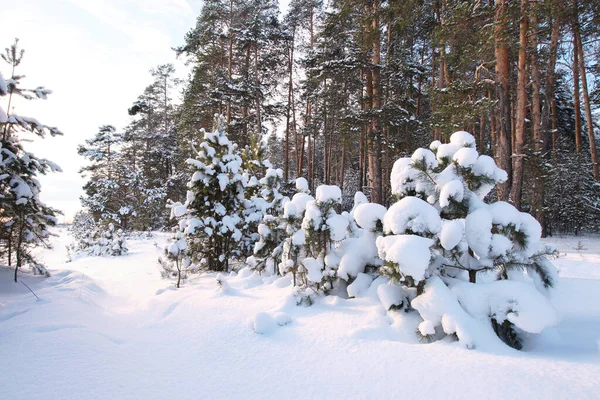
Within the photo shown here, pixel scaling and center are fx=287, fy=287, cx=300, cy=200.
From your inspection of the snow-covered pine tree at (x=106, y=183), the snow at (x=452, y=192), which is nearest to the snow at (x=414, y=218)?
the snow at (x=452, y=192)

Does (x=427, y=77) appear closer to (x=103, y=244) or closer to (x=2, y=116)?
(x=2, y=116)

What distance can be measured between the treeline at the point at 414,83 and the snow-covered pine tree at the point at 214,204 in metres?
1.44

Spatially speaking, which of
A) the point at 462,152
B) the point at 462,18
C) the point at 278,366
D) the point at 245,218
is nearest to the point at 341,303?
the point at 278,366

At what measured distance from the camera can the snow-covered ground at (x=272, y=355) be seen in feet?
6.18

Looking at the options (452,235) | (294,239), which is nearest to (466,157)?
(452,235)

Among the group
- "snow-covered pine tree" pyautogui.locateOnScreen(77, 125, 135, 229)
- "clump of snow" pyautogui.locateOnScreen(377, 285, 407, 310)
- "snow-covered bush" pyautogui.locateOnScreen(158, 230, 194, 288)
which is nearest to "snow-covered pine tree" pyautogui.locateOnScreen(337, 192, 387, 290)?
A: "clump of snow" pyautogui.locateOnScreen(377, 285, 407, 310)

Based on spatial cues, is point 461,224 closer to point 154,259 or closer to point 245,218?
point 245,218

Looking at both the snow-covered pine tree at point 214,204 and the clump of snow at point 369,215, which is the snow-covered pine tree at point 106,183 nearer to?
the snow-covered pine tree at point 214,204

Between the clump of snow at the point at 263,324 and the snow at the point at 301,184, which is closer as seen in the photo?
the clump of snow at the point at 263,324

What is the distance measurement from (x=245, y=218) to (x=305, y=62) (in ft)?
40.1

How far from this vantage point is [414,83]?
15.8 metres

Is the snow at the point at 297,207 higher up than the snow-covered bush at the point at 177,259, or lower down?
higher up

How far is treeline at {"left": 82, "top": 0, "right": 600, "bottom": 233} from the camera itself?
24.8 ft

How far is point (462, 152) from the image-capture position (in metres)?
2.89
